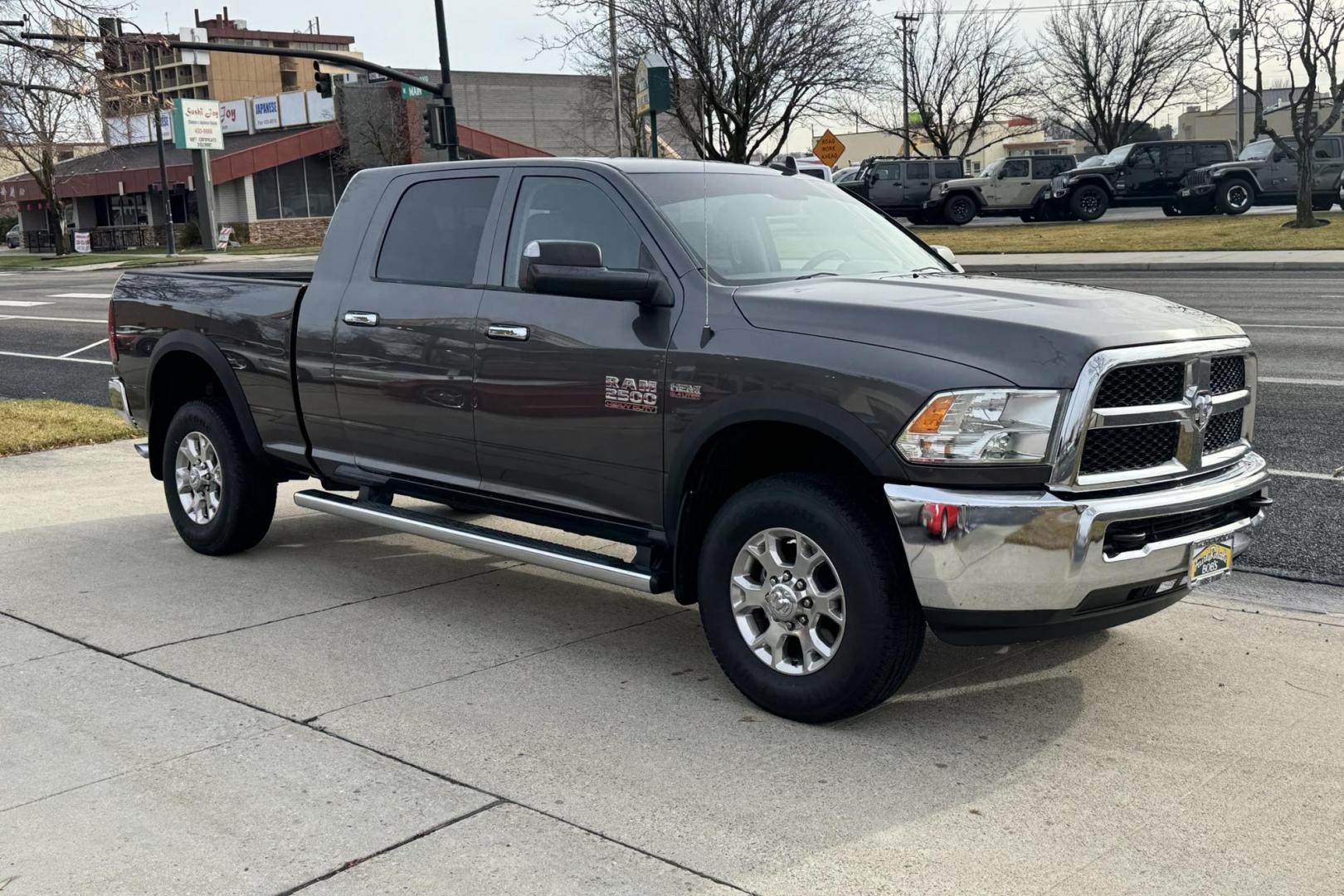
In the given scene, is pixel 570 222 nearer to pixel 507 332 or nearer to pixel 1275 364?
pixel 507 332

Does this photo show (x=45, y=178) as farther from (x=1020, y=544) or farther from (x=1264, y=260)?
(x=1020, y=544)

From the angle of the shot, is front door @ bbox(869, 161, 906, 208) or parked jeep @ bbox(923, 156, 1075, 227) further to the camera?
front door @ bbox(869, 161, 906, 208)

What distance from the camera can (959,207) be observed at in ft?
119

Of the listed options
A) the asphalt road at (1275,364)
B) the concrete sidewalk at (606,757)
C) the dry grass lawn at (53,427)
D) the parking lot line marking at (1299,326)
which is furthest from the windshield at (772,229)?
the parking lot line marking at (1299,326)

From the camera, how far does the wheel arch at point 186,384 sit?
6629 millimetres

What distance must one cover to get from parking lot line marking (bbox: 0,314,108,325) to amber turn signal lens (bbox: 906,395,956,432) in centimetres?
2016

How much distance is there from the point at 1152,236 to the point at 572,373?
2593 centimetres

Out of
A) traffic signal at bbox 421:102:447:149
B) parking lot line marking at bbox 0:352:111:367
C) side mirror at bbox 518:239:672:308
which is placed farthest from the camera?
traffic signal at bbox 421:102:447:149

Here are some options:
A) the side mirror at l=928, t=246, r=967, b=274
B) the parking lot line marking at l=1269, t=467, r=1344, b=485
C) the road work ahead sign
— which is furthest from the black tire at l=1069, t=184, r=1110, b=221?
the side mirror at l=928, t=246, r=967, b=274

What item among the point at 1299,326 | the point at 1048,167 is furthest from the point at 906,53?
the point at 1299,326

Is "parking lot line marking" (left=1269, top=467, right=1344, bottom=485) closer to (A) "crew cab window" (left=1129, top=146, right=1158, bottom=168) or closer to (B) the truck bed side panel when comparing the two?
(B) the truck bed side panel

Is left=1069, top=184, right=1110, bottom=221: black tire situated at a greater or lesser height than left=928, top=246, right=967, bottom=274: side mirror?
greater

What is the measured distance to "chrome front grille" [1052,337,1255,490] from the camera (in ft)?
13.0

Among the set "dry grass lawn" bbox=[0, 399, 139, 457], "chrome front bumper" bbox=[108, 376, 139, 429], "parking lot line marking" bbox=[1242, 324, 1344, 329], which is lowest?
"parking lot line marking" bbox=[1242, 324, 1344, 329]
